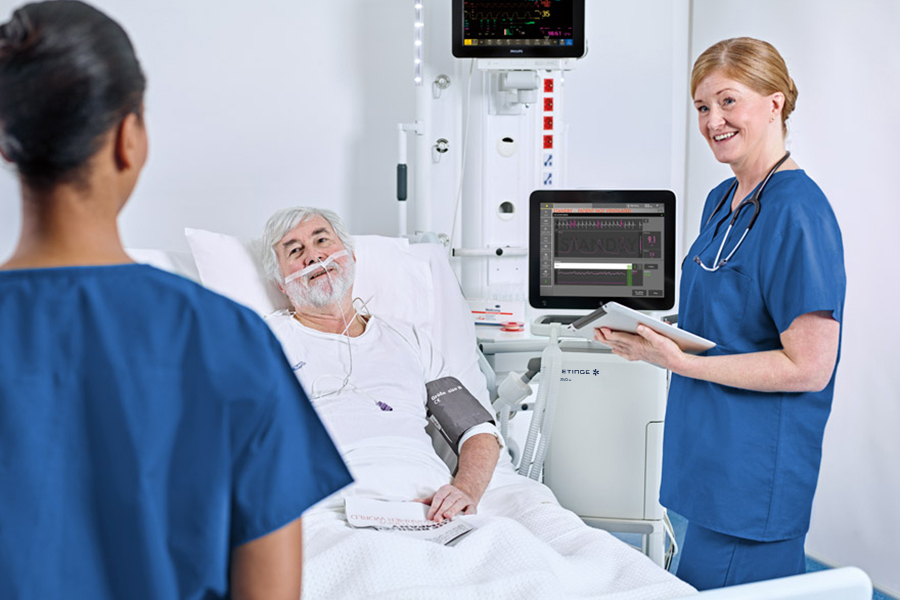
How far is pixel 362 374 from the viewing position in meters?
1.92

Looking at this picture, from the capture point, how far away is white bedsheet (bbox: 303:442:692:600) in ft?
3.78

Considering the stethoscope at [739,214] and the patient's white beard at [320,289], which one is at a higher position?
the stethoscope at [739,214]

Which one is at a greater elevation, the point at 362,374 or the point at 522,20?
the point at 522,20

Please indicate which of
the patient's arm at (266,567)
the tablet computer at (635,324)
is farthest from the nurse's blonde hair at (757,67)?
the patient's arm at (266,567)

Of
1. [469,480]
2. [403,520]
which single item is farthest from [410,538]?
[469,480]

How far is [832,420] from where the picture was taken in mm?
2453

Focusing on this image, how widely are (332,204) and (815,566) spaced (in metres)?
1.99

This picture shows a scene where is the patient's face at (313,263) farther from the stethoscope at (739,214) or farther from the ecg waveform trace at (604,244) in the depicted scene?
the stethoscope at (739,214)

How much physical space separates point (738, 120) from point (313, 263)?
1112 mm

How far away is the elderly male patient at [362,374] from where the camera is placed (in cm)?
167

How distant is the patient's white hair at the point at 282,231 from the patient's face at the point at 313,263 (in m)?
0.01

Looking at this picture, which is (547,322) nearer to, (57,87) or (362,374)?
(362,374)

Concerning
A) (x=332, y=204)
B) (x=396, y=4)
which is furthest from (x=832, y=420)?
(x=396, y=4)

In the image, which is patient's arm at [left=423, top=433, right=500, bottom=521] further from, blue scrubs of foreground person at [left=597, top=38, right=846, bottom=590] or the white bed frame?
the white bed frame
